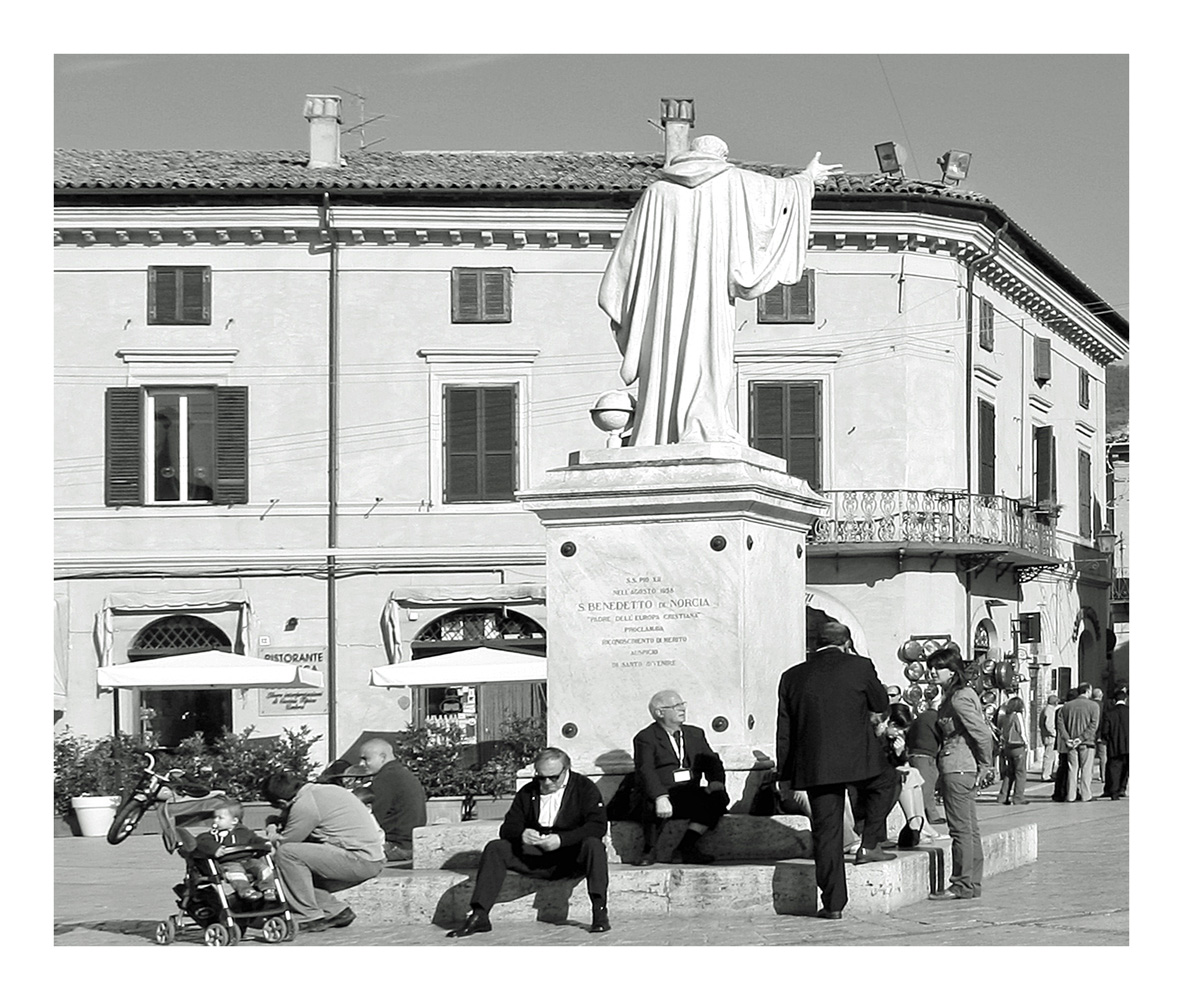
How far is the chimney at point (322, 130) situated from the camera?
32312 millimetres

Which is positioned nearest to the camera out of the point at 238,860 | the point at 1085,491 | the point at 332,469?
the point at 238,860

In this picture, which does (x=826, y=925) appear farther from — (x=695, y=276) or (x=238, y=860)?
(x=695, y=276)

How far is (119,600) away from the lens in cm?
2984

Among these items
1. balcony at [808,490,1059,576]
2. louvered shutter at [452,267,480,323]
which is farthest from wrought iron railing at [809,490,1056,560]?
louvered shutter at [452,267,480,323]

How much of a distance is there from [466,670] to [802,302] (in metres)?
9.53

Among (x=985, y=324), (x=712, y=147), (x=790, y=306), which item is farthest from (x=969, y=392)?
(x=712, y=147)

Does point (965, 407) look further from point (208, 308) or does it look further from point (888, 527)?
point (208, 308)

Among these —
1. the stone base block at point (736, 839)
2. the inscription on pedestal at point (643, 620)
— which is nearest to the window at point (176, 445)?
the inscription on pedestal at point (643, 620)

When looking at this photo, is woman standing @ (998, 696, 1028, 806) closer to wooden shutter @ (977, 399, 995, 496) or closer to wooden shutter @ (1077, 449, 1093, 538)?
wooden shutter @ (977, 399, 995, 496)

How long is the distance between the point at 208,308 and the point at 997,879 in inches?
808

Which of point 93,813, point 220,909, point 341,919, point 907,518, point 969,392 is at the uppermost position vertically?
point 969,392

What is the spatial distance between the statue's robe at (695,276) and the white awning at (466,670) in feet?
38.8

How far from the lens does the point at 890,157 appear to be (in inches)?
1299

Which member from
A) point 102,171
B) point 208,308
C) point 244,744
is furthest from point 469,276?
point 244,744
